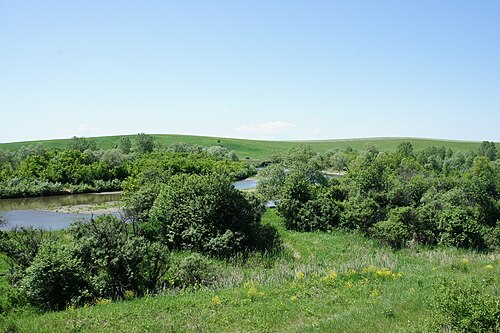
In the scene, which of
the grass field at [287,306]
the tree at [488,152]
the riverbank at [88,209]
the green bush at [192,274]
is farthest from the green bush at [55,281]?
the tree at [488,152]

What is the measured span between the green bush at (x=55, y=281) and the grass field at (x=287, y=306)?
1.09m

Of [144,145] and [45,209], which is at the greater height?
[144,145]

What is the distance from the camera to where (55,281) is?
19812mm

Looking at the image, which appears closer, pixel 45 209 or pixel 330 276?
pixel 330 276

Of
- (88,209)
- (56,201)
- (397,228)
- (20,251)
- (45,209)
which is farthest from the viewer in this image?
(56,201)

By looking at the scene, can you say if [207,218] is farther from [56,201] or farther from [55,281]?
[56,201]

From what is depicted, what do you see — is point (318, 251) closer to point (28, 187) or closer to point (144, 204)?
point (144, 204)

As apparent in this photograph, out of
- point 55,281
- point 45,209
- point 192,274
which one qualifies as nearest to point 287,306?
point 192,274

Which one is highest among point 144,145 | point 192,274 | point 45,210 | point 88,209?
point 144,145

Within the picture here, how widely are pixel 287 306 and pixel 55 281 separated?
458 inches

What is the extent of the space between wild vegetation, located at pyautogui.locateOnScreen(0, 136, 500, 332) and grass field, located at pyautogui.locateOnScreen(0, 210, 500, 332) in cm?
9

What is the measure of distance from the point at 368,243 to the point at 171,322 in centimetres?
2449

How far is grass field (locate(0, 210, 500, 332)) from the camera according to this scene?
1395cm

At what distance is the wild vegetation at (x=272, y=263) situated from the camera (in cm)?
1515
